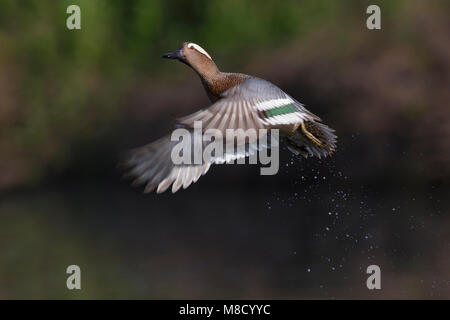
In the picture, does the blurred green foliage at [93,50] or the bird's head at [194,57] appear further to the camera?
the blurred green foliage at [93,50]

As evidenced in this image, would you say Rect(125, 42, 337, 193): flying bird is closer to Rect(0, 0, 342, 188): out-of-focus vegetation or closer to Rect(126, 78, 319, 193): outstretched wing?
Rect(126, 78, 319, 193): outstretched wing

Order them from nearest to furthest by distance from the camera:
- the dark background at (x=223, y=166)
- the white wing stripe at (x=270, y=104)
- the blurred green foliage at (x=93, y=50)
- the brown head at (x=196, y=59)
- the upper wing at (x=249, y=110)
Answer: the upper wing at (x=249, y=110) < the white wing stripe at (x=270, y=104) < the brown head at (x=196, y=59) < the dark background at (x=223, y=166) < the blurred green foliage at (x=93, y=50)

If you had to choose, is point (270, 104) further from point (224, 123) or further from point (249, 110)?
point (224, 123)

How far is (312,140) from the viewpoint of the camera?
4652mm

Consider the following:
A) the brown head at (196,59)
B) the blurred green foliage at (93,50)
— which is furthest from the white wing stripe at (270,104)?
the blurred green foliage at (93,50)

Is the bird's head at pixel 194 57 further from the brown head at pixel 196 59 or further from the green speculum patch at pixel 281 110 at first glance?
the green speculum patch at pixel 281 110

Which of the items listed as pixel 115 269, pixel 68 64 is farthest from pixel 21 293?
pixel 68 64

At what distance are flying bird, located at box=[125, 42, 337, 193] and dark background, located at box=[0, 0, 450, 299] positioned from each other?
1120mm

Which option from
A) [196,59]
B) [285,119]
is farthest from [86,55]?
[285,119]

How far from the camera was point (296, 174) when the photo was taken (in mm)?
8352

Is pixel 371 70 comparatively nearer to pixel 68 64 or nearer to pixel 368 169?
pixel 368 169

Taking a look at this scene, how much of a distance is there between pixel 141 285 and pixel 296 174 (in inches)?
120

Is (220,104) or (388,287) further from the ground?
(220,104)

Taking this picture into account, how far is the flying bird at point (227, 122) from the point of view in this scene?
151 inches
